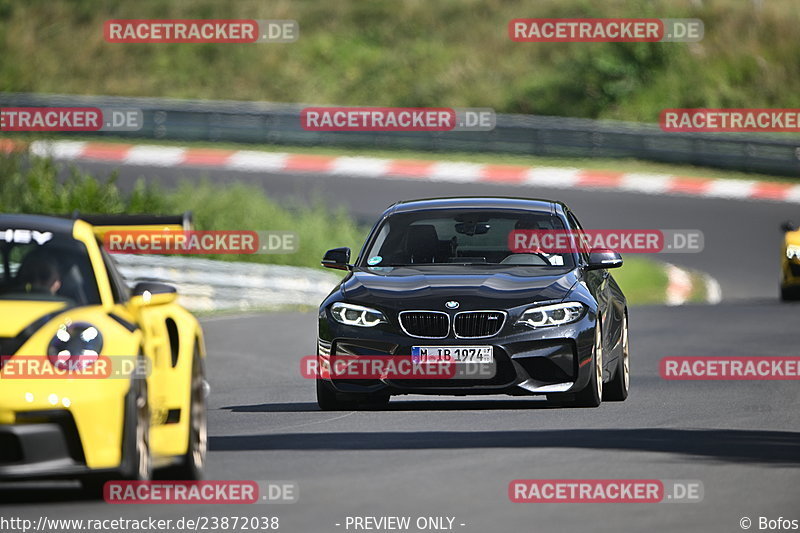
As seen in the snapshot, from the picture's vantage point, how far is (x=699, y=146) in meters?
39.0

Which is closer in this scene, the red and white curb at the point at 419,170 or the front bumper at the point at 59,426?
the front bumper at the point at 59,426

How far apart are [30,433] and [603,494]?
271cm

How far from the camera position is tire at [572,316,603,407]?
12.3 m

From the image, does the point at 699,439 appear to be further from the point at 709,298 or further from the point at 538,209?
the point at 709,298

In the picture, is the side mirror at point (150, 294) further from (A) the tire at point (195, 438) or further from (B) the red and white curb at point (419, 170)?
(B) the red and white curb at point (419, 170)

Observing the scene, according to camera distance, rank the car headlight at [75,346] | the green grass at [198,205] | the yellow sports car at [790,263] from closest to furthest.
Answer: the car headlight at [75,346] < the yellow sports car at [790,263] < the green grass at [198,205]

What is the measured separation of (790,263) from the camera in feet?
77.8

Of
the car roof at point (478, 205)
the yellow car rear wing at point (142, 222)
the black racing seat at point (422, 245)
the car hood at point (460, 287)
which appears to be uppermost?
the car roof at point (478, 205)

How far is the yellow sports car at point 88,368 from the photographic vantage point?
26.2ft

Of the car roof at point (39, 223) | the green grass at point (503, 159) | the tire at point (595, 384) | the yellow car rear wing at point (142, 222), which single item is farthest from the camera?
the green grass at point (503, 159)

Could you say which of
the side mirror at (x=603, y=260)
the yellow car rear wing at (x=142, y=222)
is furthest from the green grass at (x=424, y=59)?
the yellow car rear wing at (x=142, y=222)

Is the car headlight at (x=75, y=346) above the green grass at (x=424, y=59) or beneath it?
beneath

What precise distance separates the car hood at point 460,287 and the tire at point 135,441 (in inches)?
148

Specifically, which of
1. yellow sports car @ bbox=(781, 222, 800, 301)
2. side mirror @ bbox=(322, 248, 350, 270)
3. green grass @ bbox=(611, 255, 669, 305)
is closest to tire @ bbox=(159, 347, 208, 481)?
side mirror @ bbox=(322, 248, 350, 270)
